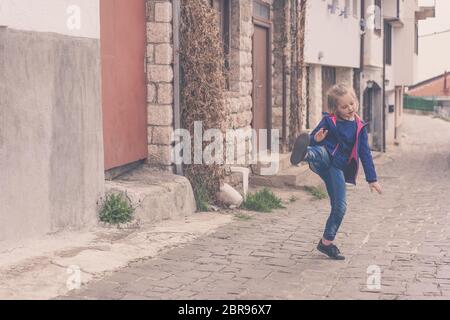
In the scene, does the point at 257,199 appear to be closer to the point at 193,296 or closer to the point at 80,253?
the point at 80,253

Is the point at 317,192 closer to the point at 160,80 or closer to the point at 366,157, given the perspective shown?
the point at 160,80

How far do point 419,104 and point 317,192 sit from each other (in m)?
46.7

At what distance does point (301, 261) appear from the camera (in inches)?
259

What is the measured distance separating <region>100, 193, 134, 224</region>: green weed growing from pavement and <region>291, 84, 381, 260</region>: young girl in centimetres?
202

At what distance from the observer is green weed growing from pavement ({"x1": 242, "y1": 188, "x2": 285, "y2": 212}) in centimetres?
971

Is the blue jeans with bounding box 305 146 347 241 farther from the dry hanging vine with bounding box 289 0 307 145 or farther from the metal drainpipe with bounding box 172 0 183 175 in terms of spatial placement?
the dry hanging vine with bounding box 289 0 307 145

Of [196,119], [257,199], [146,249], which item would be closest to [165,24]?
[196,119]

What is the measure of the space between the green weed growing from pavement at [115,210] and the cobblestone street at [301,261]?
2.62ft

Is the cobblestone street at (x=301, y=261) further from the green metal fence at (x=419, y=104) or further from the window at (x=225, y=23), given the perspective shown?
the green metal fence at (x=419, y=104)

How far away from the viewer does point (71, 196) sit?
7.02 meters

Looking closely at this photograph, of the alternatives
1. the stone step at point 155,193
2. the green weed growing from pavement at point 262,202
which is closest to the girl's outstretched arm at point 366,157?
the stone step at point 155,193

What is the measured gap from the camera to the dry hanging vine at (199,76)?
9141 millimetres

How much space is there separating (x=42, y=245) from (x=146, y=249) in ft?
2.98

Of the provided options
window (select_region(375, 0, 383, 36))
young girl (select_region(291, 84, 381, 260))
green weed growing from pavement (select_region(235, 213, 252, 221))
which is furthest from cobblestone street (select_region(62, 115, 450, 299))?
window (select_region(375, 0, 383, 36))
